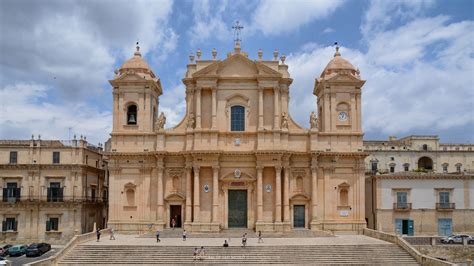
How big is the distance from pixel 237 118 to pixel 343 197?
1155cm

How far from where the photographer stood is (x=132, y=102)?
48.0 m

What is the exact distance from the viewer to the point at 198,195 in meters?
45.5

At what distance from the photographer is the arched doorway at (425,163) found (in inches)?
2630

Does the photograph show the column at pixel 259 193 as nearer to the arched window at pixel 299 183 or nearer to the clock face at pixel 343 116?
the arched window at pixel 299 183

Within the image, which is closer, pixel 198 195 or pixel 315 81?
pixel 198 195

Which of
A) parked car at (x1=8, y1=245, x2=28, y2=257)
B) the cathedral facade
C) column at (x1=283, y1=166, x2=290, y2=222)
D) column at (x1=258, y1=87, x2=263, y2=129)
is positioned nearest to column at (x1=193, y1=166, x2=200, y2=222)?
the cathedral facade

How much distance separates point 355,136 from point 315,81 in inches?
263

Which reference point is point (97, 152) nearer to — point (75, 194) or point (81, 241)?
point (75, 194)

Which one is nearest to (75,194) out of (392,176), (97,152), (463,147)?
(97,152)

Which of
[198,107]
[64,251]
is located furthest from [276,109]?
[64,251]

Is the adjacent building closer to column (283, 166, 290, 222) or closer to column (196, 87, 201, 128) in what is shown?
column (283, 166, 290, 222)

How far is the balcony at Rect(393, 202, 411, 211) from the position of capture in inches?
1919

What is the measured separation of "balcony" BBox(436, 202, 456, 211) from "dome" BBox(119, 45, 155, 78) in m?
28.7

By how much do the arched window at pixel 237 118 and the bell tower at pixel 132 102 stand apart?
722cm
